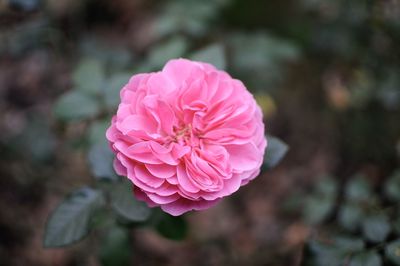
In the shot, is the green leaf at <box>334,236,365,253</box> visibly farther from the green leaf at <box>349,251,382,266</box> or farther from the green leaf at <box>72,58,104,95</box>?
the green leaf at <box>72,58,104,95</box>

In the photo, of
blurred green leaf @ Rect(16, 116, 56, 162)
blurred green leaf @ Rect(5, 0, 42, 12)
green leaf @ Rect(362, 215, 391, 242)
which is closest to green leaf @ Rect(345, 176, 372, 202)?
green leaf @ Rect(362, 215, 391, 242)

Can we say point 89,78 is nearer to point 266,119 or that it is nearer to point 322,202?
point 322,202

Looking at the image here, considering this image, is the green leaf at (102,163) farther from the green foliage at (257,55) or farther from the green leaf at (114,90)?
the green foliage at (257,55)

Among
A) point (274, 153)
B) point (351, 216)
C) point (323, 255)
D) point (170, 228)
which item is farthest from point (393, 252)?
point (170, 228)

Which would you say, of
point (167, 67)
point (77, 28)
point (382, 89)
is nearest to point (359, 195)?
point (382, 89)

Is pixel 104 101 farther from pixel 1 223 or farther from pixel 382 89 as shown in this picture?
pixel 382 89

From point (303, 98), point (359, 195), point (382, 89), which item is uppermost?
point (382, 89)
